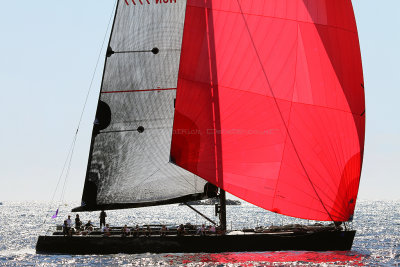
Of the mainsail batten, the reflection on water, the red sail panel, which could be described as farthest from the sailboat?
the mainsail batten

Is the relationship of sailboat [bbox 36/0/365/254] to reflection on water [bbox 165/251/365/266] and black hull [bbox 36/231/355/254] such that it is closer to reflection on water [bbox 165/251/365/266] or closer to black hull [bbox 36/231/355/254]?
black hull [bbox 36/231/355/254]

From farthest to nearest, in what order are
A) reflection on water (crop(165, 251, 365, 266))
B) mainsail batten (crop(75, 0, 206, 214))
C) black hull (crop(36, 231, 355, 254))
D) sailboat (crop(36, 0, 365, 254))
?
mainsail batten (crop(75, 0, 206, 214)), black hull (crop(36, 231, 355, 254)), sailboat (crop(36, 0, 365, 254)), reflection on water (crop(165, 251, 365, 266))

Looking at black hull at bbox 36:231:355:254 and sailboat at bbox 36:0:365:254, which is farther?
black hull at bbox 36:231:355:254

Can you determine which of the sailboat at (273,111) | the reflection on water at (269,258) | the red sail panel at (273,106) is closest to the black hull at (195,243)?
the sailboat at (273,111)

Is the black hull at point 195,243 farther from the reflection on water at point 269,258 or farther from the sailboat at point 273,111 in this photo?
the reflection on water at point 269,258

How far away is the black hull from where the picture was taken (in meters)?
30.8

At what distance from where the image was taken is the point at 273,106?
29828mm

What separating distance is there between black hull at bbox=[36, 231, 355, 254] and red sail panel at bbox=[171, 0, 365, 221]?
1662 millimetres

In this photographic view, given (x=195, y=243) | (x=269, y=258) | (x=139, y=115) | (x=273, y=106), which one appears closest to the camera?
(x=269, y=258)

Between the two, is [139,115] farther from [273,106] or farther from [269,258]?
[269,258]

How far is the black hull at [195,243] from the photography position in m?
30.8

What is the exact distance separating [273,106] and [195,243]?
A: 7029 mm

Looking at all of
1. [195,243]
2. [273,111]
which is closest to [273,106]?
[273,111]

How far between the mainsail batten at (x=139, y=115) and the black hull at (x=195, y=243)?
1.71m
